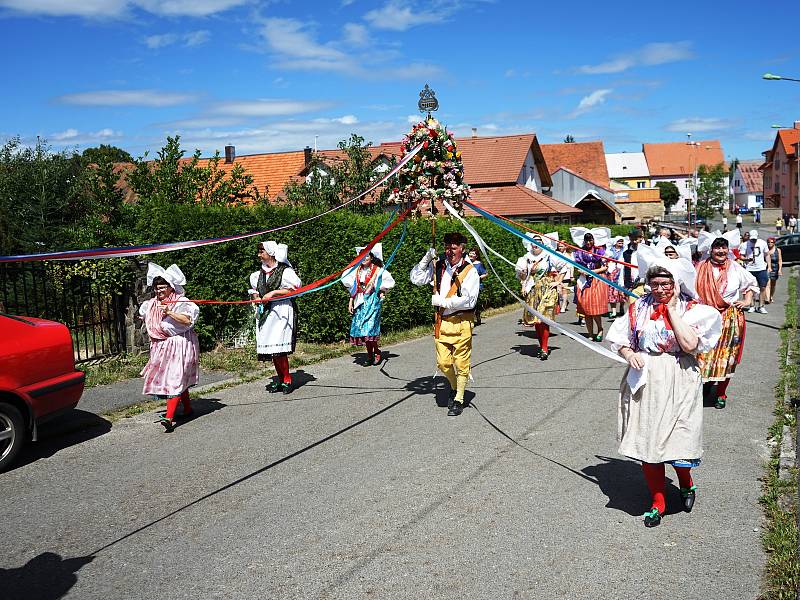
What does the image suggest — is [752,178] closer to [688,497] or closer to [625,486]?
[625,486]

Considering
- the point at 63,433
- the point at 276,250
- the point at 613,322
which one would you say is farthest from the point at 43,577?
the point at 276,250

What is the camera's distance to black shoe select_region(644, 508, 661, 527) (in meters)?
5.07

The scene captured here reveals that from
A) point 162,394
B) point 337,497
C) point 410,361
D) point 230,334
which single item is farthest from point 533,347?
point 337,497

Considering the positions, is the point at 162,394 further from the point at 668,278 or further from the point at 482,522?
the point at 668,278

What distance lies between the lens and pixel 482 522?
Result: 17.0 ft

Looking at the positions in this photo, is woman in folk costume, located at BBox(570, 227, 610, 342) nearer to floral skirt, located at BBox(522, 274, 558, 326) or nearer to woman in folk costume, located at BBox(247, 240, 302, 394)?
floral skirt, located at BBox(522, 274, 558, 326)

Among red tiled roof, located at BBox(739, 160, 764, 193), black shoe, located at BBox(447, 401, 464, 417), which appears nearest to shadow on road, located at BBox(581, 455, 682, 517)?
black shoe, located at BBox(447, 401, 464, 417)

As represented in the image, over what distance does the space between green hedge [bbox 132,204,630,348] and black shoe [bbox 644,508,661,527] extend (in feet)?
28.1

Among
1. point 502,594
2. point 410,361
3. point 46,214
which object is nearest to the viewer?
point 502,594

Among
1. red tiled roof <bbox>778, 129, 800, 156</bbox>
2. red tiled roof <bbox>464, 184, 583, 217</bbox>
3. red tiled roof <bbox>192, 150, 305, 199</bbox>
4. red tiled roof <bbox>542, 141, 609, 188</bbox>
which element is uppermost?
red tiled roof <bbox>778, 129, 800, 156</bbox>

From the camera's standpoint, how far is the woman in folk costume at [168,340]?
7844mm

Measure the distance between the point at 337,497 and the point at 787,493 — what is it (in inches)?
133

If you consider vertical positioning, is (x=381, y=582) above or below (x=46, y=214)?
below

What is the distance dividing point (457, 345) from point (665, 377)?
3.47 m
